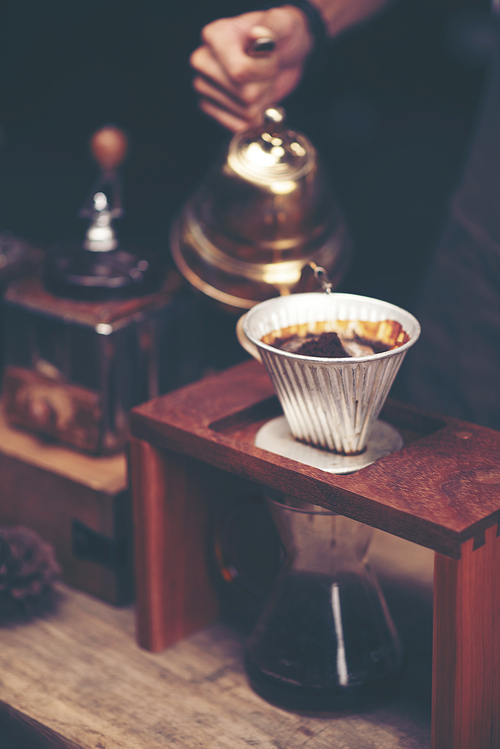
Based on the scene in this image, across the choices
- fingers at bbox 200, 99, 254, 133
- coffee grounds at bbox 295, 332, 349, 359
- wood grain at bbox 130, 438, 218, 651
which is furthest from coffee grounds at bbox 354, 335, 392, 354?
fingers at bbox 200, 99, 254, 133

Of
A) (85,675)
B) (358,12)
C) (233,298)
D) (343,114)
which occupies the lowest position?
(85,675)

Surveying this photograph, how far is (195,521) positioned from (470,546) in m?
0.43

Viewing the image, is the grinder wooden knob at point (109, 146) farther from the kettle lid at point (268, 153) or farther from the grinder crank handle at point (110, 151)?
the kettle lid at point (268, 153)

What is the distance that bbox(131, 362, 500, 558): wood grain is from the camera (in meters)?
0.75

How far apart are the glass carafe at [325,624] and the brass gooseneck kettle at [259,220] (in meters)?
0.32

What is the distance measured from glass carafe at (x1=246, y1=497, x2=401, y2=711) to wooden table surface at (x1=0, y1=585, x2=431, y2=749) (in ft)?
0.10

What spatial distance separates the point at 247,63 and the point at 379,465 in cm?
58

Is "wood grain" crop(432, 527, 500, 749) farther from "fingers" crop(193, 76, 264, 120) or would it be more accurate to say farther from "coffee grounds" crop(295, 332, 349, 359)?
"fingers" crop(193, 76, 264, 120)

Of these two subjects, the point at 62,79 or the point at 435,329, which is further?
the point at 62,79

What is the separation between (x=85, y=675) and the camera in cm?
102

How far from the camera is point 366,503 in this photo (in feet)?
2.54

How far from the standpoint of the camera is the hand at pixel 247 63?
109 centimetres

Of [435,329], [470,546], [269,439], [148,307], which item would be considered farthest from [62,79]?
[470,546]

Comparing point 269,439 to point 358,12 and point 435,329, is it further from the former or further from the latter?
point 358,12
